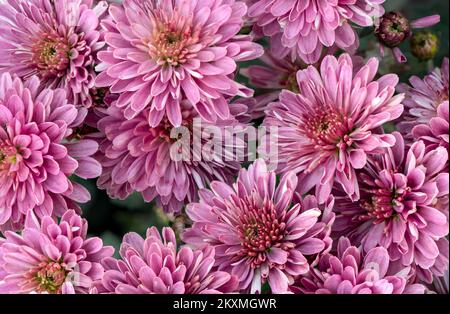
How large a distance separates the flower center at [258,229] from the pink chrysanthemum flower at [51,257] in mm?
177

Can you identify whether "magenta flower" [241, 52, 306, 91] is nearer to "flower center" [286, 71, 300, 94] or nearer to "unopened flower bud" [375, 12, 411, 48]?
"flower center" [286, 71, 300, 94]

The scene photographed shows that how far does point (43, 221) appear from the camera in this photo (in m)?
0.89

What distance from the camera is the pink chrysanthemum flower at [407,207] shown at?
87 centimetres

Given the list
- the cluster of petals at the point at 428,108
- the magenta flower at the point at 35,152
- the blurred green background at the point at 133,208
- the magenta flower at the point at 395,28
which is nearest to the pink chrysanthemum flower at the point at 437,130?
the cluster of petals at the point at 428,108

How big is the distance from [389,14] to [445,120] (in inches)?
8.4

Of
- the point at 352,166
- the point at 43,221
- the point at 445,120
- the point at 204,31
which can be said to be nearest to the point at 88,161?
the point at 43,221

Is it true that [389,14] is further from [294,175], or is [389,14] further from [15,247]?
[15,247]

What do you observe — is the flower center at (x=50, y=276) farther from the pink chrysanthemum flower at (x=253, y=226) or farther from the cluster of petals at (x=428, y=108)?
the cluster of petals at (x=428, y=108)

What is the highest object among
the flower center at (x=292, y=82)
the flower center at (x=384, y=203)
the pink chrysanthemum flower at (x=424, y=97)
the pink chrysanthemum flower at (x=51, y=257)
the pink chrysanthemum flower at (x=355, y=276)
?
the flower center at (x=292, y=82)

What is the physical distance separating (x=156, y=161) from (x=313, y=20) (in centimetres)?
28

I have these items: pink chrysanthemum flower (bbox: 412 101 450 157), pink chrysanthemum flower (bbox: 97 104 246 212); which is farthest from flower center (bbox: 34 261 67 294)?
pink chrysanthemum flower (bbox: 412 101 450 157)

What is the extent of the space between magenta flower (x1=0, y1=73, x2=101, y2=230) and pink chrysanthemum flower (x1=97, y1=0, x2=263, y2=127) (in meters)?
0.08

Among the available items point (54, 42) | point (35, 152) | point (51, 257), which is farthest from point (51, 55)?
point (51, 257)

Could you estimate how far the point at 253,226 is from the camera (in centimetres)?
91
